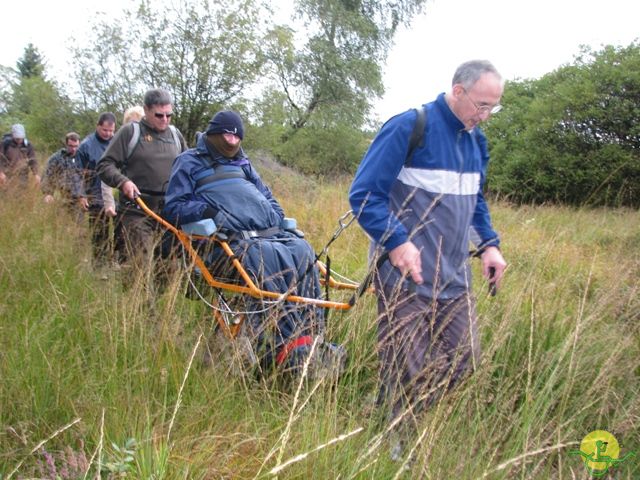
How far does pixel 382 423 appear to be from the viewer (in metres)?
2.64

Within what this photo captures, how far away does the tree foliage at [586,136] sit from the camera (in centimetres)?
1142

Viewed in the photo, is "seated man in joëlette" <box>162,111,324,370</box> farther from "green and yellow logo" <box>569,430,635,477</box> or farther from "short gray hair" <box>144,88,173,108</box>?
"green and yellow logo" <box>569,430,635,477</box>

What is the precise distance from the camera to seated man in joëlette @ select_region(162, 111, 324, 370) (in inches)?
140

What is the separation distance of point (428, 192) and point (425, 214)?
0.83 feet

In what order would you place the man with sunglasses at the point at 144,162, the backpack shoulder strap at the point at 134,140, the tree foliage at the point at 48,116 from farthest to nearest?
the tree foliage at the point at 48,116
the backpack shoulder strap at the point at 134,140
the man with sunglasses at the point at 144,162

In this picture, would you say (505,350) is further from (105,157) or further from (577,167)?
(577,167)

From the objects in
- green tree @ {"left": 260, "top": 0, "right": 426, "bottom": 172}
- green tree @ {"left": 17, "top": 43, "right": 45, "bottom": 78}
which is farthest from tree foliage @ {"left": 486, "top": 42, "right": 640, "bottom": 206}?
green tree @ {"left": 17, "top": 43, "right": 45, "bottom": 78}

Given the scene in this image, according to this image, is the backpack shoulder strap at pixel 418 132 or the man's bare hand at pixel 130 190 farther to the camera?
the man's bare hand at pixel 130 190

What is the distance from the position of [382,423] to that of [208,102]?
12.3m

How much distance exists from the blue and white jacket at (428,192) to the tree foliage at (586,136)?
854 centimetres

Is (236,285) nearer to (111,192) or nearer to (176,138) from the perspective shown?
(176,138)

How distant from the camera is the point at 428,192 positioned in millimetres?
2842

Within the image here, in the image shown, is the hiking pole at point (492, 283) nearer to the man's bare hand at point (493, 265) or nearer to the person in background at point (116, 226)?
the man's bare hand at point (493, 265)

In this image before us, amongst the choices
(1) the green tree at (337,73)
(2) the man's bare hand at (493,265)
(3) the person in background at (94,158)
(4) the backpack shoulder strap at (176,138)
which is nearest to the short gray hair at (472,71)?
(2) the man's bare hand at (493,265)
